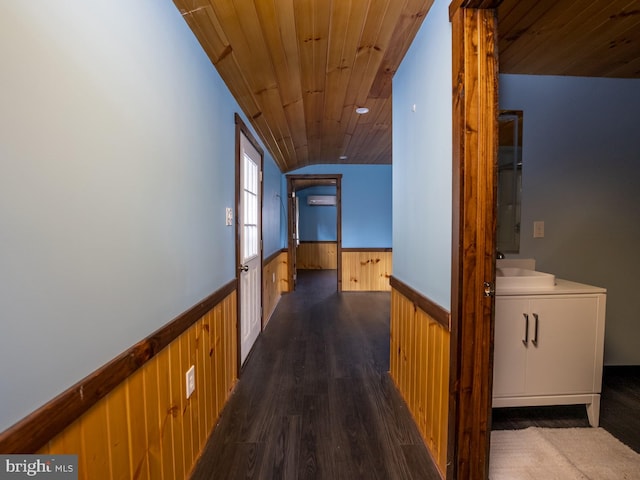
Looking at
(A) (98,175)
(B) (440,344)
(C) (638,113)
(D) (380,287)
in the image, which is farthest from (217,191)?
(D) (380,287)

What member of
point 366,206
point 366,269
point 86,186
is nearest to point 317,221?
point 366,206

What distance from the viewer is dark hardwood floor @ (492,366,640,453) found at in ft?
5.55

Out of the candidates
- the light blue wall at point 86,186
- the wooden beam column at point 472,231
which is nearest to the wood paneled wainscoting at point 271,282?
the light blue wall at point 86,186

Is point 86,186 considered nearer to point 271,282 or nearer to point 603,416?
point 603,416

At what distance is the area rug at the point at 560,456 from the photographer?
139 centimetres

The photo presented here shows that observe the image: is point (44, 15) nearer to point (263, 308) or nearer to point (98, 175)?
point (98, 175)

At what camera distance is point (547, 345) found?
1.60 meters

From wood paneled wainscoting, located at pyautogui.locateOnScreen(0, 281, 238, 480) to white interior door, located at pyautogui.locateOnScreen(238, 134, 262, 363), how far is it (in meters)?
0.68

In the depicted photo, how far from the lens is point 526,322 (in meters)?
1.58

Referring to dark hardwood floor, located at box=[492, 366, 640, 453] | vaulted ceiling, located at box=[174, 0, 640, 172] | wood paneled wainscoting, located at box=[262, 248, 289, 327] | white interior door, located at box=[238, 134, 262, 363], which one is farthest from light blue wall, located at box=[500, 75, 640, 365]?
wood paneled wainscoting, located at box=[262, 248, 289, 327]

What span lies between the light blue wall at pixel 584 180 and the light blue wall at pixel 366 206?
3.24m

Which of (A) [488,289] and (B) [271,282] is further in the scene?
(B) [271,282]

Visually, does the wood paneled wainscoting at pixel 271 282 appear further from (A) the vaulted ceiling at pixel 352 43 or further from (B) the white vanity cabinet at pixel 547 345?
(B) the white vanity cabinet at pixel 547 345

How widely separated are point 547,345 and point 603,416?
74 centimetres
